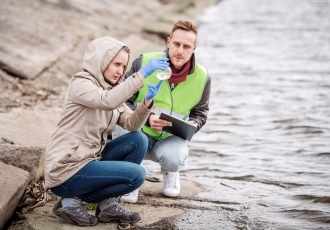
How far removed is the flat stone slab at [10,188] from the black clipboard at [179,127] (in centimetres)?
111

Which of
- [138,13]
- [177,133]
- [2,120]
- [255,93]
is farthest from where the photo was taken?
[138,13]

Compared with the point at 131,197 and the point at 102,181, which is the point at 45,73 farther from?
the point at 102,181

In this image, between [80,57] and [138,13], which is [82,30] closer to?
[80,57]

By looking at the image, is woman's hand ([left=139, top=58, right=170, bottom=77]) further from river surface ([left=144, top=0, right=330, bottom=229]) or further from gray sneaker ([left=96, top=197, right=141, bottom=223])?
river surface ([left=144, top=0, right=330, bottom=229])

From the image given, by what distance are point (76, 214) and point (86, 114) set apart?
666 mm

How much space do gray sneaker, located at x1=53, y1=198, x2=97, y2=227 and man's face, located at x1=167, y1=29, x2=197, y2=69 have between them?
54.8 inches

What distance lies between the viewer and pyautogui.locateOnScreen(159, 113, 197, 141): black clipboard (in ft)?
14.9

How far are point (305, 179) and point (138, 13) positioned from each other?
11657 mm

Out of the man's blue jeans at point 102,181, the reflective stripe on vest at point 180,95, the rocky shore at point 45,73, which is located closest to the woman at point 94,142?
the man's blue jeans at point 102,181

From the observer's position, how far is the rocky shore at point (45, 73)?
4305mm

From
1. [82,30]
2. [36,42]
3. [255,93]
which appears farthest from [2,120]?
[82,30]

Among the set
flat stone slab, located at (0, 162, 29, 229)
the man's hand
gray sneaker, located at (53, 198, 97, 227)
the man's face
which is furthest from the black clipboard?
flat stone slab, located at (0, 162, 29, 229)

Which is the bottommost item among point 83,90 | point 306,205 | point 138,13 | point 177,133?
point 306,205

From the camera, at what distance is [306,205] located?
4.89 meters
